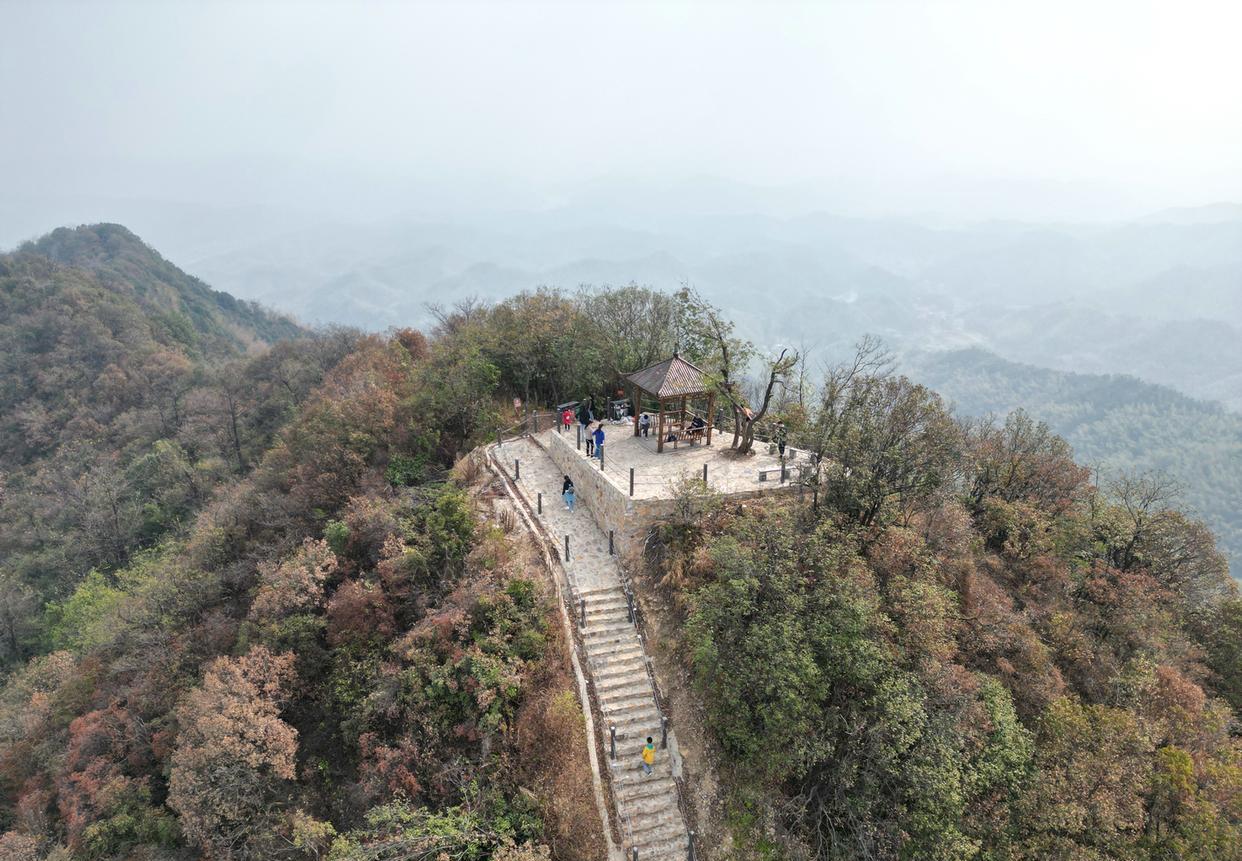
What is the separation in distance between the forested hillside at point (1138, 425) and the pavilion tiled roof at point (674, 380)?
9489 cm

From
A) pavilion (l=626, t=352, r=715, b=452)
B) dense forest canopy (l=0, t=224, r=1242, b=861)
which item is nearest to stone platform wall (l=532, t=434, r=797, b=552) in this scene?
dense forest canopy (l=0, t=224, r=1242, b=861)

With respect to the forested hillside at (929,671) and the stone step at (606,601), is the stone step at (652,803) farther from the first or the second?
the stone step at (606,601)

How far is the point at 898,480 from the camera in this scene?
51.9 feet

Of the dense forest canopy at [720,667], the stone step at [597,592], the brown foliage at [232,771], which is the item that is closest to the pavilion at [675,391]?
the dense forest canopy at [720,667]

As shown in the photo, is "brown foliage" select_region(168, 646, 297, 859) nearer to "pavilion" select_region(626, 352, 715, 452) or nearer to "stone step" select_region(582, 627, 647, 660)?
"stone step" select_region(582, 627, 647, 660)

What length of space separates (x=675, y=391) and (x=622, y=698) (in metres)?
10.7

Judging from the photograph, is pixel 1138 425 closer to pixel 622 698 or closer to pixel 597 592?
pixel 597 592

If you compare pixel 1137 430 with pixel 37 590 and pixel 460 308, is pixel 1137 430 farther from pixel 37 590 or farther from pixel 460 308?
pixel 37 590

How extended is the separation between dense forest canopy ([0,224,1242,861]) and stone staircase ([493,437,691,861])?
84cm

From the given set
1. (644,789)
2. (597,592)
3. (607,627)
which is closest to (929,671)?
(644,789)

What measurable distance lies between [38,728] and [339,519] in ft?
42.6

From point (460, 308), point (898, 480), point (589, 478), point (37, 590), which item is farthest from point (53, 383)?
point (898, 480)

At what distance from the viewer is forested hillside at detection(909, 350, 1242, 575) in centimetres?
10494

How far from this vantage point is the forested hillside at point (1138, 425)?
10494cm
